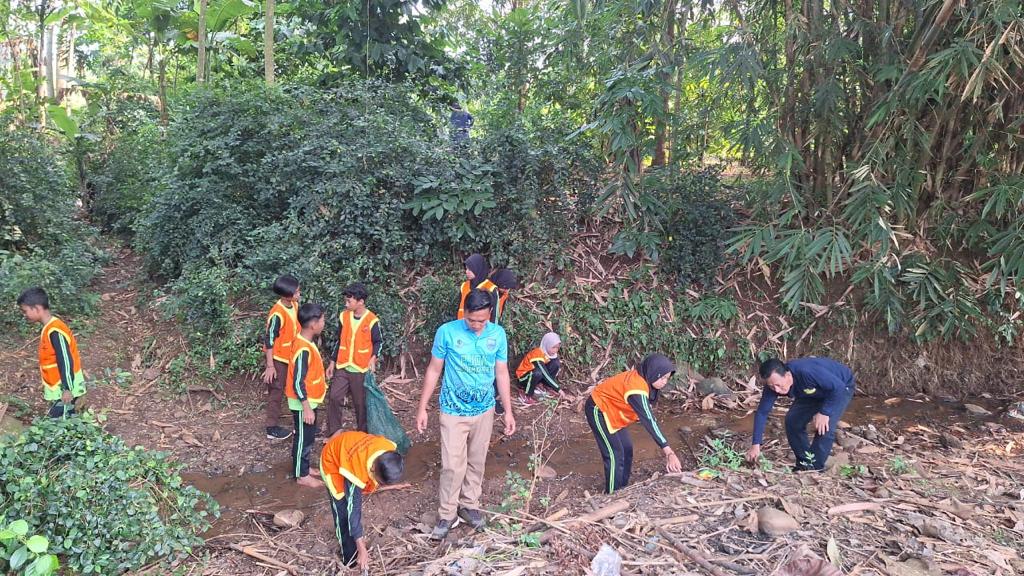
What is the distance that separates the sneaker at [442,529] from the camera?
3828 mm

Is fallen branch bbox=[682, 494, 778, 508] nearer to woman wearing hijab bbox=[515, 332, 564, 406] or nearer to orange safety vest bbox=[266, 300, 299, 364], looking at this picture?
woman wearing hijab bbox=[515, 332, 564, 406]

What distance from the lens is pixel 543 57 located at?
8227 millimetres

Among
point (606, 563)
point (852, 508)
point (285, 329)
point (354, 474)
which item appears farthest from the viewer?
point (285, 329)

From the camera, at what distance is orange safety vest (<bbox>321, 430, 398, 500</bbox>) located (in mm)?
3205

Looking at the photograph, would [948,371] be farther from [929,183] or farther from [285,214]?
[285,214]

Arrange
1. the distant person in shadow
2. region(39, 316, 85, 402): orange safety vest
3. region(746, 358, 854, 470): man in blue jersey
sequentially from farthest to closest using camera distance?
the distant person in shadow
region(746, 358, 854, 470): man in blue jersey
region(39, 316, 85, 402): orange safety vest

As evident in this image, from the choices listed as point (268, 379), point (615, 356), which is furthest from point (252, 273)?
point (615, 356)

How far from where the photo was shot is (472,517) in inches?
156

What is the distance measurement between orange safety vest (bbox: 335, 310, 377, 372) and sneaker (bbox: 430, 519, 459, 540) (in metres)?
1.51

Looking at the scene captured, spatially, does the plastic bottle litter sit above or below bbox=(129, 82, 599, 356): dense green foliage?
below

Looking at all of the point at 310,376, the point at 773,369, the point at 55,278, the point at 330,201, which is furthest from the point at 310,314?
the point at 55,278

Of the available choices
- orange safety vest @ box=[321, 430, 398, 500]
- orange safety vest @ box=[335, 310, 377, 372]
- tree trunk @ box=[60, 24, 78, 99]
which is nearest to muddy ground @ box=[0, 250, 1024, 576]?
orange safety vest @ box=[321, 430, 398, 500]

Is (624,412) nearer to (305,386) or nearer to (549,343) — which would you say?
(549,343)

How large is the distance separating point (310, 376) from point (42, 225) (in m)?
4.89
